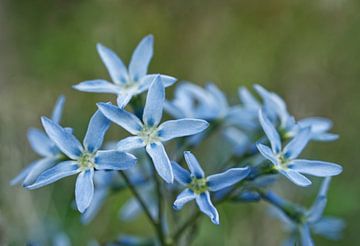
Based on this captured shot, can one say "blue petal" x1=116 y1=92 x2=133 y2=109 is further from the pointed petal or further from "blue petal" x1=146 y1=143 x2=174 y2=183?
"blue petal" x1=146 y1=143 x2=174 y2=183

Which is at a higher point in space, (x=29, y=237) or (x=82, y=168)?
(x=82, y=168)

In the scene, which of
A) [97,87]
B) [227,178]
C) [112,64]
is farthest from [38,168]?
[227,178]

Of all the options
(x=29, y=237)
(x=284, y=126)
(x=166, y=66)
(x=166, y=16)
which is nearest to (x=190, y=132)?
(x=284, y=126)

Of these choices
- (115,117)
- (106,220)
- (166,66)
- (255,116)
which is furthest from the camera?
(166,66)

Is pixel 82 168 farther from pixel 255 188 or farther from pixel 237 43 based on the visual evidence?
pixel 237 43

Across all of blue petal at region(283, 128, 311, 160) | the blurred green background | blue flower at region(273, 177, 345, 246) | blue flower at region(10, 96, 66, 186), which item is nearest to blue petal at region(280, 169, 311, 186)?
blue petal at region(283, 128, 311, 160)

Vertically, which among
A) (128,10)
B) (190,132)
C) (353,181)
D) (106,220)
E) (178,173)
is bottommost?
(106,220)

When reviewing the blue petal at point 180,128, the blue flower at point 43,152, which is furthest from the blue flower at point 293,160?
the blue flower at point 43,152
